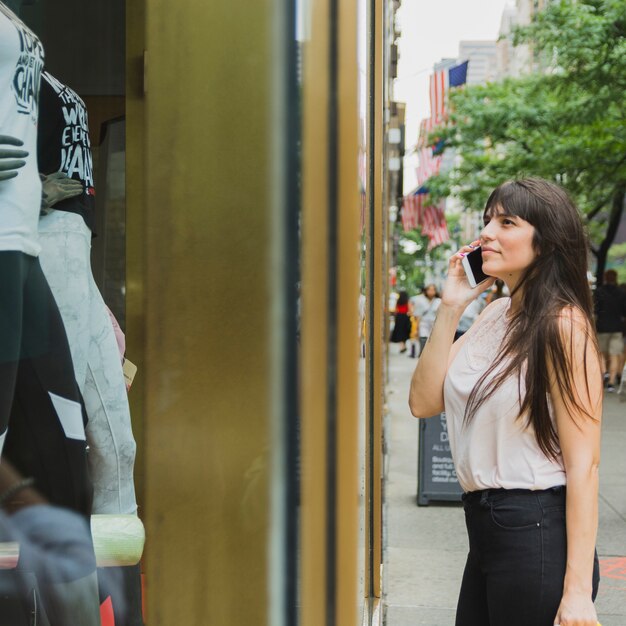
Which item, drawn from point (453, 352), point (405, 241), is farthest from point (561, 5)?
point (405, 241)

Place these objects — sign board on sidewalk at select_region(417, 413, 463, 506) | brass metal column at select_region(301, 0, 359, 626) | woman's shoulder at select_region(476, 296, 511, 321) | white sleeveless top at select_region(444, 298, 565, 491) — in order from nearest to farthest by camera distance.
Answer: brass metal column at select_region(301, 0, 359, 626)
white sleeveless top at select_region(444, 298, 565, 491)
woman's shoulder at select_region(476, 296, 511, 321)
sign board on sidewalk at select_region(417, 413, 463, 506)

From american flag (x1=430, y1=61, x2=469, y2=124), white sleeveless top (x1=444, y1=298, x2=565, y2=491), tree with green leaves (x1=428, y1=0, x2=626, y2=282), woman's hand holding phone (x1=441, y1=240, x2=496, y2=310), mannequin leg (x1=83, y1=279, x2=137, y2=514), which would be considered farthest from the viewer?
american flag (x1=430, y1=61, x2=469, y2=124)

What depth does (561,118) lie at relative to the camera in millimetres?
18516

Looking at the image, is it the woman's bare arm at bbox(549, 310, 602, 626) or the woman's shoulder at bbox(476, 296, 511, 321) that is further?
the woman's shoulder at bbox(476, 296, 511, 321)

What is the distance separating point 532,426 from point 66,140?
1.26 m

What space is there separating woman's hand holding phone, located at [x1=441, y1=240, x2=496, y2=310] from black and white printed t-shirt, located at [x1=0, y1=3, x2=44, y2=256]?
1369 millimetres

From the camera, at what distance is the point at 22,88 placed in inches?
62.7

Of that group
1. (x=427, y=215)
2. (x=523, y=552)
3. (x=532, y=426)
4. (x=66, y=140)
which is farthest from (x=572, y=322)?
(x=427, y=215)

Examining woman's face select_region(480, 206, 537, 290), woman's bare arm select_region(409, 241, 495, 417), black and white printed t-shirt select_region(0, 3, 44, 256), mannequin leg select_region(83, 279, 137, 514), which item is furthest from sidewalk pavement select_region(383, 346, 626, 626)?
black and white printed t-shirt select_region(0, 3, 44, 256)

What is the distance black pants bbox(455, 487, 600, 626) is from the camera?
88.3 inches

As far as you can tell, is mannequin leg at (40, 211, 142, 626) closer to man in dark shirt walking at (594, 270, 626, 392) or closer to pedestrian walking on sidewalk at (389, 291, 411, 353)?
man in dark shirt walking at (594, 270, 626, 392)

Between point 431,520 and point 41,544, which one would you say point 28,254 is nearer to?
point 41,544

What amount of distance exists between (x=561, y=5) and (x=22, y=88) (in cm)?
1586

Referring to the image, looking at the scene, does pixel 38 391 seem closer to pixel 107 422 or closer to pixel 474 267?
pixel 107 422
